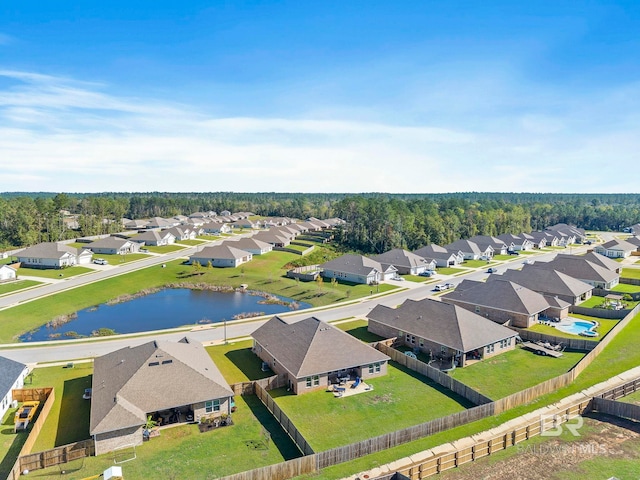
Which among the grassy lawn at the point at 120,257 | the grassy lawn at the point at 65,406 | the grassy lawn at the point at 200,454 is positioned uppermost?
the grassy lawn at the point at 120,257

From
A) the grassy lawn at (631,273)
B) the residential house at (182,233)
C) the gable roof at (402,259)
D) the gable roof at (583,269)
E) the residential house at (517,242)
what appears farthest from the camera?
the residential house at (182,233)

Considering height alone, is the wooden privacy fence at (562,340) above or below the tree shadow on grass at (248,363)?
above

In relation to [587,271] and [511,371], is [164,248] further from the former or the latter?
[587,271]

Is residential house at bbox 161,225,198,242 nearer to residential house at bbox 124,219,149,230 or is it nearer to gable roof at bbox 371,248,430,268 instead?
residential house at bbox 124,219,149,230

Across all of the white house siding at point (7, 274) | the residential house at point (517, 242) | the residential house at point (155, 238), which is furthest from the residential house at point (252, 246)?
the residential house at point (517, 242)

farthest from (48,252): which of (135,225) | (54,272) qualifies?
(135,225)

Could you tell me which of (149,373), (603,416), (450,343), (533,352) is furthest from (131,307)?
(603,416)

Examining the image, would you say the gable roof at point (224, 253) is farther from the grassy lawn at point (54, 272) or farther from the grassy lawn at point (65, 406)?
the grassy lawn at point (65, 406)
